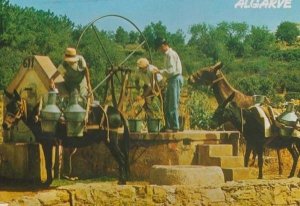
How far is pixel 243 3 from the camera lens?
31.9 ft

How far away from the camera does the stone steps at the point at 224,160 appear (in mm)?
9923

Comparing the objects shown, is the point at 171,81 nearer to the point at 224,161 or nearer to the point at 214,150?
the point at 214,150

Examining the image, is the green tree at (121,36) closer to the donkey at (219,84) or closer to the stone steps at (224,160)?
the donkey at (219,84)

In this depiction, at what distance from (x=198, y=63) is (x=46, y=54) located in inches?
114

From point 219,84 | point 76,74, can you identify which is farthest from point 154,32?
point 76,74

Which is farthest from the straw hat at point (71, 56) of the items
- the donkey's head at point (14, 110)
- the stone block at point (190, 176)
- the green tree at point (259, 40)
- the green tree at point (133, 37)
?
the green tree at point (259, 40)

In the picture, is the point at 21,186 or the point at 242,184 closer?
the point at 242,184

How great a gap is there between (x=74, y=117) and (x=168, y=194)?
2321 millimetres

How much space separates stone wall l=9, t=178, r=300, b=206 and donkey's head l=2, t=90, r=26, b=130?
97.5 inches

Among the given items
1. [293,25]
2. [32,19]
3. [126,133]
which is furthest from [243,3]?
[32,19]

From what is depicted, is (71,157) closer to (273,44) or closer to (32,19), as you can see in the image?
(32,19)

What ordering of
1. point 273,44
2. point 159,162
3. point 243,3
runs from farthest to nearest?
point 273,44 → point 159,162 → point 243,3

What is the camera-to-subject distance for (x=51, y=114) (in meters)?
9.73

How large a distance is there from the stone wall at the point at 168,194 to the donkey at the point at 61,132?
2.17m
